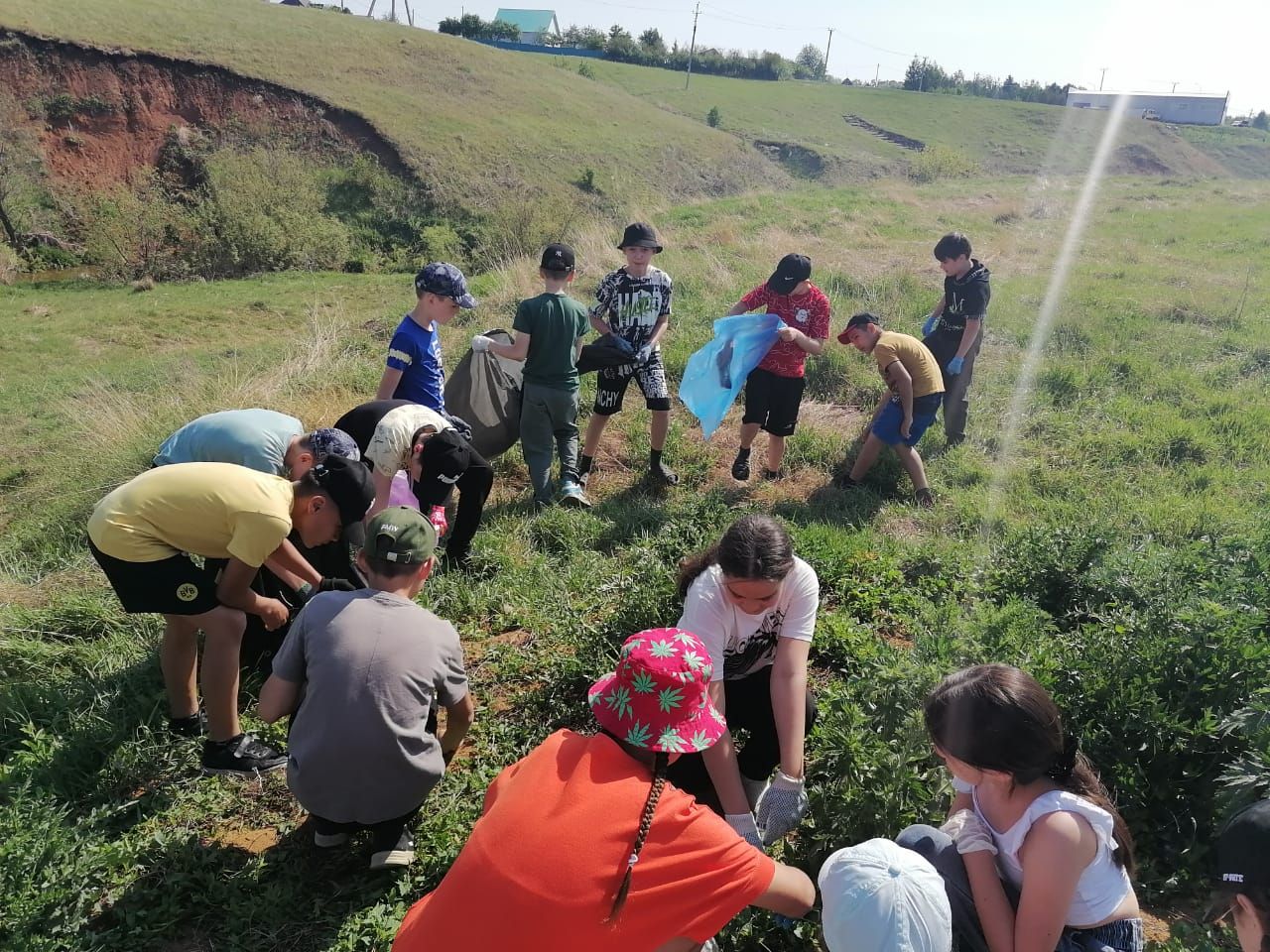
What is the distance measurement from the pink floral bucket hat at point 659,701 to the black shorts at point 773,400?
12.8 feet

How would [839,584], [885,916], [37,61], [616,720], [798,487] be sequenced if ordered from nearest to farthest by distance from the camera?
[885,916] < [616,720] < [839,584] < [798,487] < [37,61]

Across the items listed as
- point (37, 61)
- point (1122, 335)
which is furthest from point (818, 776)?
point (37, 61)

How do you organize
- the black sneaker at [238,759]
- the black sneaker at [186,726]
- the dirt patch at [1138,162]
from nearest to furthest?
the black sneaker at [238,759] → the black sneaker at [186,726] → the dirt patch at [1138,162]

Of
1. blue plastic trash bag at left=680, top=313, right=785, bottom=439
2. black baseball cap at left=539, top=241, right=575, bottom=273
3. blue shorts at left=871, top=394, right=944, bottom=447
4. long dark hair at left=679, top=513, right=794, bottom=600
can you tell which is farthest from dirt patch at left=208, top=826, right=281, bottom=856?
blue shorts at left=871, top=394, right=944, bottom=447

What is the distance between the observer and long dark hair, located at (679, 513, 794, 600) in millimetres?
2428

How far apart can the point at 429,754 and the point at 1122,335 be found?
9316 mm

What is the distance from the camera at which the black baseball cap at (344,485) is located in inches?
115

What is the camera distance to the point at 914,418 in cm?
531

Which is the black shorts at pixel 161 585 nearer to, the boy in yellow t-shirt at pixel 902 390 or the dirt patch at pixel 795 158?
the boy in yellow t-shirt at pixel 902 390

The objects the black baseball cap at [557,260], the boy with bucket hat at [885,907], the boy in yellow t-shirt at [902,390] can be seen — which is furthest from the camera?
the boy in yellow t-shirt at [902,390]

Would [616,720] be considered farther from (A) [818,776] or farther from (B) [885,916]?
(A) [818,776]

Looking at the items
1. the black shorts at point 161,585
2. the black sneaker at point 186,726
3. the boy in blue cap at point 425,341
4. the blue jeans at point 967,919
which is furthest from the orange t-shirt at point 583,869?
the boy in blue cap at point 425,341

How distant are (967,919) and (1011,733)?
55 centimetres

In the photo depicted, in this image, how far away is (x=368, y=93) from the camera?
1215 inches
